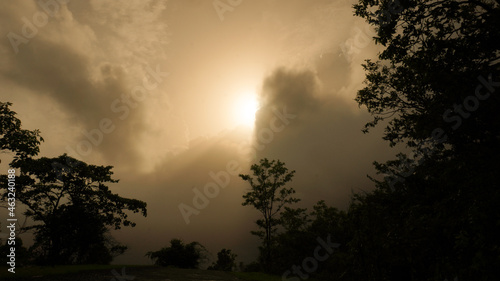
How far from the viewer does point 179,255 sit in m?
38.0

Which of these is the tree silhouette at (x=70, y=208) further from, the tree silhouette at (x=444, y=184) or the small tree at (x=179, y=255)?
the tree silhouette at (x=444, y=184)

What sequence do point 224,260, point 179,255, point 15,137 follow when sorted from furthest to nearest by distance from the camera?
point 224,260 < point 179,255 < point 15,137

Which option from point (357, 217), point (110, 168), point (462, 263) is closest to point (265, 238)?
point (110, 168)

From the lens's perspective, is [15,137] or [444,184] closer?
[444,184]

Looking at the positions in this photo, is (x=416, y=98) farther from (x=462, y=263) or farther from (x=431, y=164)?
(x=462, y=263)

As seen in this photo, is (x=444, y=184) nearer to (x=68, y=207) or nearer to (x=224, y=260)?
(x=68, y=207)

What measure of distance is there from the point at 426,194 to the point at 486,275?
2.87 meters

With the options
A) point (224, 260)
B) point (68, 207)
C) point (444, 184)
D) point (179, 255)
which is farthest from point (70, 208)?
point (224, 260)

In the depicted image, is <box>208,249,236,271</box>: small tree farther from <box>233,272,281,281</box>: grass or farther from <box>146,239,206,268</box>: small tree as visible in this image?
<box>233,272,281,281</box>: grass

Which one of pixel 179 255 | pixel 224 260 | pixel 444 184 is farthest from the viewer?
pixel 224 260

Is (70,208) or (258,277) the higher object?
(70,208)

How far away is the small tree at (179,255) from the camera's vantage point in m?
37.9

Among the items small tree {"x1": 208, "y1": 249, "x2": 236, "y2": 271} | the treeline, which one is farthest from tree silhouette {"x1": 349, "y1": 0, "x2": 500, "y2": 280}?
small tree {"x1": 208, "y1": 249, "x2": 236, "y2": 271}

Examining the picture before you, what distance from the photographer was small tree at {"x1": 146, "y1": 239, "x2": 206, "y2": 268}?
37938mm
